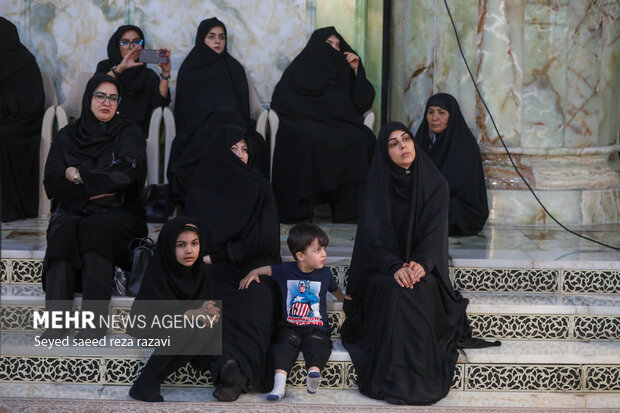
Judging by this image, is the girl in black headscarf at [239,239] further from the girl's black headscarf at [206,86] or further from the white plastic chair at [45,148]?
the white plastic chair at [45,148]

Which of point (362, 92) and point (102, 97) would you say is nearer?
point (102, 97)

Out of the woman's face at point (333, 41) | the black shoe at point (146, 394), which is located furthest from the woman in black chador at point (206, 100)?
the black shoe at point (146, 394)

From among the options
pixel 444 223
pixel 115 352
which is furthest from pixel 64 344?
pixel 444 223

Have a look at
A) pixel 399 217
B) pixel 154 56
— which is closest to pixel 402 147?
pixel 399 217

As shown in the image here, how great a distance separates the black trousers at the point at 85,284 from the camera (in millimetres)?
4379

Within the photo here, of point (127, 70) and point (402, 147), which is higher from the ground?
point (127, 70)

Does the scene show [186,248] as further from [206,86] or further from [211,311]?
[206,86]

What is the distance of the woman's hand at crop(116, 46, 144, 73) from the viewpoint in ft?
19.9

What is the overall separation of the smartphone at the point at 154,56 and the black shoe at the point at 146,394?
8.42 feet

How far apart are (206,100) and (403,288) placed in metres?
2.44

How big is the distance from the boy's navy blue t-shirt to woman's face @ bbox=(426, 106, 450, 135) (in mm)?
1745

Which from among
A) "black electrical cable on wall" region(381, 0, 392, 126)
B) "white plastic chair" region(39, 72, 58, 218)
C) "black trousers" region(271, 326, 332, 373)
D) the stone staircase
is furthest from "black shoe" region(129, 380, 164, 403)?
"black electrical cable on wall" region(381, 0, 392, 126)

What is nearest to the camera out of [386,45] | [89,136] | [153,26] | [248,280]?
[248,280]

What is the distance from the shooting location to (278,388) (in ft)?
13.0
